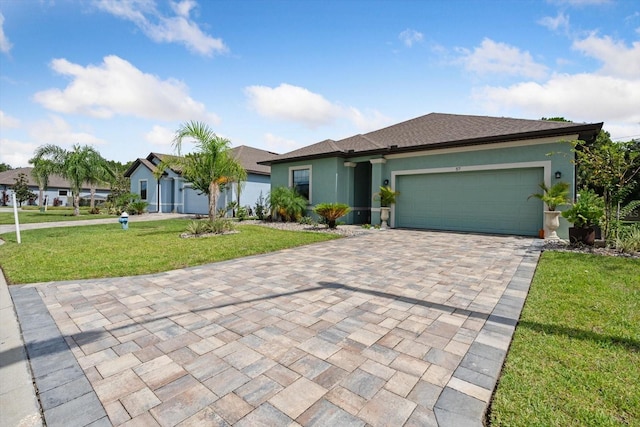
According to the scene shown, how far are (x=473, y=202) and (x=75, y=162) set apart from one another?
25.3 m

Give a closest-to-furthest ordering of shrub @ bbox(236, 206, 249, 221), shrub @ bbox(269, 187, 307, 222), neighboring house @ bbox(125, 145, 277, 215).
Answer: shrub @ bbox(269, 187, 307, 222), shrub @ bbox(236, 206, 249, 221), neighboring house @ bbox(125, 145, 277, 215)

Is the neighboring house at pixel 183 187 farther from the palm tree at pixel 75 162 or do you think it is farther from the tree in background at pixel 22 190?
the tree in background at pixel 22 190

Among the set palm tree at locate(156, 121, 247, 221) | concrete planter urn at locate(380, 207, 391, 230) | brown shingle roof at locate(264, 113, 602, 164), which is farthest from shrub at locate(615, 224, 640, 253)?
palm tree at locate(156, 121, 247, 221)

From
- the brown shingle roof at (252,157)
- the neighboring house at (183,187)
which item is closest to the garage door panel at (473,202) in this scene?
the brown shingle roof at (252,157)

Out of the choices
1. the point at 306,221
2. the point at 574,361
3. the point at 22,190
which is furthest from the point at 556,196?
the point at 22,190

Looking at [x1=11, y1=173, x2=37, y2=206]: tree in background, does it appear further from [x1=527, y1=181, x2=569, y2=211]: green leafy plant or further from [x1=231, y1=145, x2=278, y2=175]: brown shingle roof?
[x1=527, y1=181, x2=569, y2=211]: green leafy plant

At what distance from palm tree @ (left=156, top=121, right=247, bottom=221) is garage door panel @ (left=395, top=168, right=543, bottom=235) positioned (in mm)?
7615

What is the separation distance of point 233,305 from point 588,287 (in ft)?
17.4

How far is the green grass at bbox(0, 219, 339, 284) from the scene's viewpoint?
532 cm

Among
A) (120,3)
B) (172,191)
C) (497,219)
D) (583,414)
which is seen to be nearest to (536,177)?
(497,219)

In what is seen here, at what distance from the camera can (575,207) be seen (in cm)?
774

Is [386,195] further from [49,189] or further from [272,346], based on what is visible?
[49,189]

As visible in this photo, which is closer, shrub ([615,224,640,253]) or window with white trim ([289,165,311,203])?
shrub ([615,224,640,253])

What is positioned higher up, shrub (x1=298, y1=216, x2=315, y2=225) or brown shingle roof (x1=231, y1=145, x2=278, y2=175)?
brown shingle roof (x1=231, y1=145, x2=278, y2=175)
